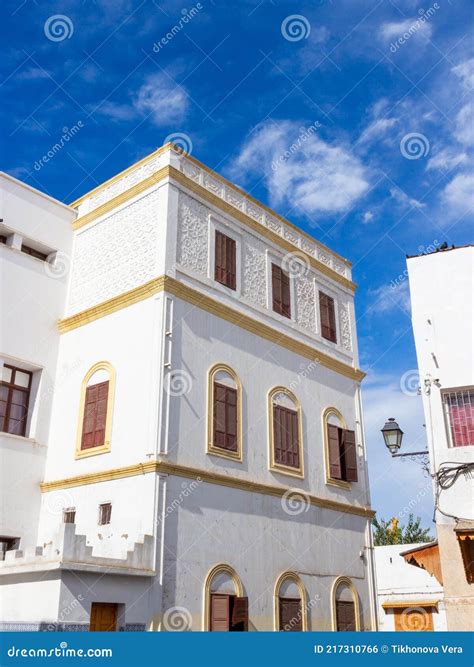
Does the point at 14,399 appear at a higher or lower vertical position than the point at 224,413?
higher

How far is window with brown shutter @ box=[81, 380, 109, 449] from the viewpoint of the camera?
474 inches

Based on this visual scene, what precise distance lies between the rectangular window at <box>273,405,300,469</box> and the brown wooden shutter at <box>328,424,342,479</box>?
1205 millimetres

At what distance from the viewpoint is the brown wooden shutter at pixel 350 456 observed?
597 inches

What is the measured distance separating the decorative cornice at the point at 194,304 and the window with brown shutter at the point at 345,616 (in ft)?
17.8

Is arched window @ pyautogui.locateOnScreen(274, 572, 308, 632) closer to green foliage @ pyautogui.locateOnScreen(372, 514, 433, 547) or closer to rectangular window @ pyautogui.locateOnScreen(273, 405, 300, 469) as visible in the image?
rectangular window @ pyautogui.locateOnScreen(273, 405, 300, 469)

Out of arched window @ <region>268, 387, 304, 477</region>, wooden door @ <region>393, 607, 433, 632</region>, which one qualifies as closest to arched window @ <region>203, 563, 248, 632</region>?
arched window @ <region>268, 387, 304, 477</region>

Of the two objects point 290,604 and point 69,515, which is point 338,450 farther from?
point 69,515

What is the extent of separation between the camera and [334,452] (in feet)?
49.4

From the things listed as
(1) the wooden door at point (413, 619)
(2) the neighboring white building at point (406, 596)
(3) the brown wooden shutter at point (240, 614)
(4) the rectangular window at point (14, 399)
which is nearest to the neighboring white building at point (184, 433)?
(3) the brown wooden shutter at point (240, 614)

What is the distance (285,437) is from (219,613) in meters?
4.03

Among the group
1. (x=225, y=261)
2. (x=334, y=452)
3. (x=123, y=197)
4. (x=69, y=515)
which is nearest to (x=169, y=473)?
(x=69, y=515)

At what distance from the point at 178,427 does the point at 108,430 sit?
1355 millimetres

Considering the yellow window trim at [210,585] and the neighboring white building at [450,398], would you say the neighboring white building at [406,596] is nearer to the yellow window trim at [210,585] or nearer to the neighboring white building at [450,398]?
the neighboring white building at [450,398]

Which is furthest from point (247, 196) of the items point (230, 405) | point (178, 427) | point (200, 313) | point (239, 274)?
point (178, 427)
